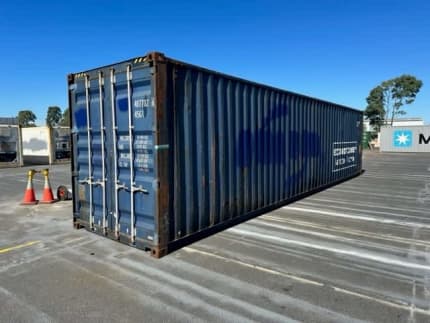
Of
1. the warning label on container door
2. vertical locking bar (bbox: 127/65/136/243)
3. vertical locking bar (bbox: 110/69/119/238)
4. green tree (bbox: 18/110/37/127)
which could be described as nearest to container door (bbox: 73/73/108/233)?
vertical locking bar (bbox: 110/69/119/238)

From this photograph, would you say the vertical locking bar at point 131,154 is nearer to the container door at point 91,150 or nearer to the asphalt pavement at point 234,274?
the asphalt pavement at point 234,274

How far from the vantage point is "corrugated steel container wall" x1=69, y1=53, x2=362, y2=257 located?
479cm

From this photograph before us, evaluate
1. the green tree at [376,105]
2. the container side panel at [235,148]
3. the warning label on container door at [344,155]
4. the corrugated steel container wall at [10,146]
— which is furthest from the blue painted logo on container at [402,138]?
the corrugated steel container wall at [10,146]

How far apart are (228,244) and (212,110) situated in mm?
2354

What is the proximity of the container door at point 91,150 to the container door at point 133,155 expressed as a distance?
0.35 metres

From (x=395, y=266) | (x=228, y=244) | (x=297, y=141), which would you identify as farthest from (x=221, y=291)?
(x=297, y=141)

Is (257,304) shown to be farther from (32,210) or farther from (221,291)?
(32,210)

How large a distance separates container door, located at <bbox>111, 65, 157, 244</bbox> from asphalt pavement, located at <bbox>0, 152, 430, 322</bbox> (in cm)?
44

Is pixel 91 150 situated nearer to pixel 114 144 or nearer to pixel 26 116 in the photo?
pixel 114 144

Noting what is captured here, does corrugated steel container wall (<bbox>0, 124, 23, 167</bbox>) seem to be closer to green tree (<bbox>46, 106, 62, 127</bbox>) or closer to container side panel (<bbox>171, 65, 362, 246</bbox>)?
container side panel (<bbox>171, 65, 362, 246</bbox>)

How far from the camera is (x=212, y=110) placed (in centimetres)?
572

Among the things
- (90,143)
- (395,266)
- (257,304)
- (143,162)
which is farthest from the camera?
(90,143)

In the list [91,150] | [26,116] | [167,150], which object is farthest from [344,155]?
[26,116]

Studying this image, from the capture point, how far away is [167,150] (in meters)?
4.80
